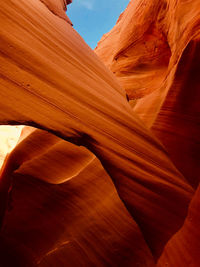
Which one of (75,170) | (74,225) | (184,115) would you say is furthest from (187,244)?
(75,170)

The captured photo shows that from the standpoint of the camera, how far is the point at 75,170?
2.25 m

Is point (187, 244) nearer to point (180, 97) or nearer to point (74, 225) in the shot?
point (74, 225)

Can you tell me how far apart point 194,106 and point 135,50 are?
2717mm

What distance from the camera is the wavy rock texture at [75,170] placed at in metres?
1.01

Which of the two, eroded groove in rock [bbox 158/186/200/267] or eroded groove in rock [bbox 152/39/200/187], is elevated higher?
eroded groove in rock [bbox 152/39/200/187]

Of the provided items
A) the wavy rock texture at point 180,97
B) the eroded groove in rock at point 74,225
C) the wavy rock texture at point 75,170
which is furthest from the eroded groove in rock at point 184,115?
the eroded groove in rock at point 74,225

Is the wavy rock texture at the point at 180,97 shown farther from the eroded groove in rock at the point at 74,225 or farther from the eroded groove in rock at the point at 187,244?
the eroded groove in rock at the point at 74,225

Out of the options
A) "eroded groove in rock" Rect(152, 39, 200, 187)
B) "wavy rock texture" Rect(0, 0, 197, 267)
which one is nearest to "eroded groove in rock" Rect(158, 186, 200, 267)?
"wavy rock texture" Rect(0, 0, 197, 267)

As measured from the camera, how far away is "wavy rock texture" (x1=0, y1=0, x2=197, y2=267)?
1.01 m

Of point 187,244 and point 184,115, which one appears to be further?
point 184,115

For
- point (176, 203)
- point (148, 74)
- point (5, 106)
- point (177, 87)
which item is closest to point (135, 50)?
point (148, 74)

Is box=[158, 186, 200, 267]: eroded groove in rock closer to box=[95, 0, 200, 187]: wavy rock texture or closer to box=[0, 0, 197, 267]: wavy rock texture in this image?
box=[0, 0, 197, 267]: wavy rock texture

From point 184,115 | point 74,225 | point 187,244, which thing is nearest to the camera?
point 187,244

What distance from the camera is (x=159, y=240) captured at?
136cm
